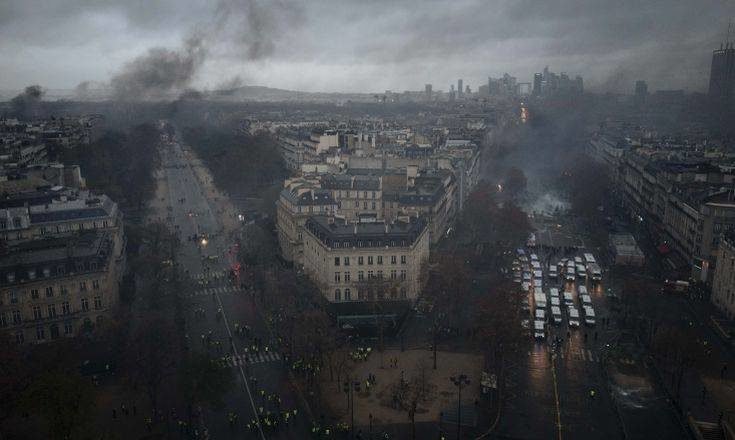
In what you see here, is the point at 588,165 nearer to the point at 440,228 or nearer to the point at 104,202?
the point at 440,228

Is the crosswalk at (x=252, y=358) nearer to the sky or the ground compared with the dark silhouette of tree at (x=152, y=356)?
nearer to the ground

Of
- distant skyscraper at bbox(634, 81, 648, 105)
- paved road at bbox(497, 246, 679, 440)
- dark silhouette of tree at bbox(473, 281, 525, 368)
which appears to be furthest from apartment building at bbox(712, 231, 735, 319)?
distant skyscraper at bbox(634, 81, 648, 105)

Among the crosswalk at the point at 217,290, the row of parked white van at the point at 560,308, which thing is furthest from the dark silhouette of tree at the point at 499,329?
the crosswalk at the point at 217,290

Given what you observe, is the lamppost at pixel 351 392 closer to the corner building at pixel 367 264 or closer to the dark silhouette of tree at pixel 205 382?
the dark silhouette of tree at pixel 205 382

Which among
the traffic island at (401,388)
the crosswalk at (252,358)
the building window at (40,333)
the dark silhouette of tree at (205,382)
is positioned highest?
the dark silhouette of tree at (205,382)

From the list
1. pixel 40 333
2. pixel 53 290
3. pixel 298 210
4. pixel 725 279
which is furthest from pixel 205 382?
pixel 725 279

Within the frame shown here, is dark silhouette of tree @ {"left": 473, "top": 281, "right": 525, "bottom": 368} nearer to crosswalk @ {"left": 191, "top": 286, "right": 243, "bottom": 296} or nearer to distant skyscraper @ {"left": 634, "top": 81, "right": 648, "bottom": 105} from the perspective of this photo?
crosswalk @ {"left": 191, "top": 286, "right": 243, "bottom": 296}

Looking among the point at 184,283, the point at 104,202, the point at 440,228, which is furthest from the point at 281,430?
the point at 440,228
